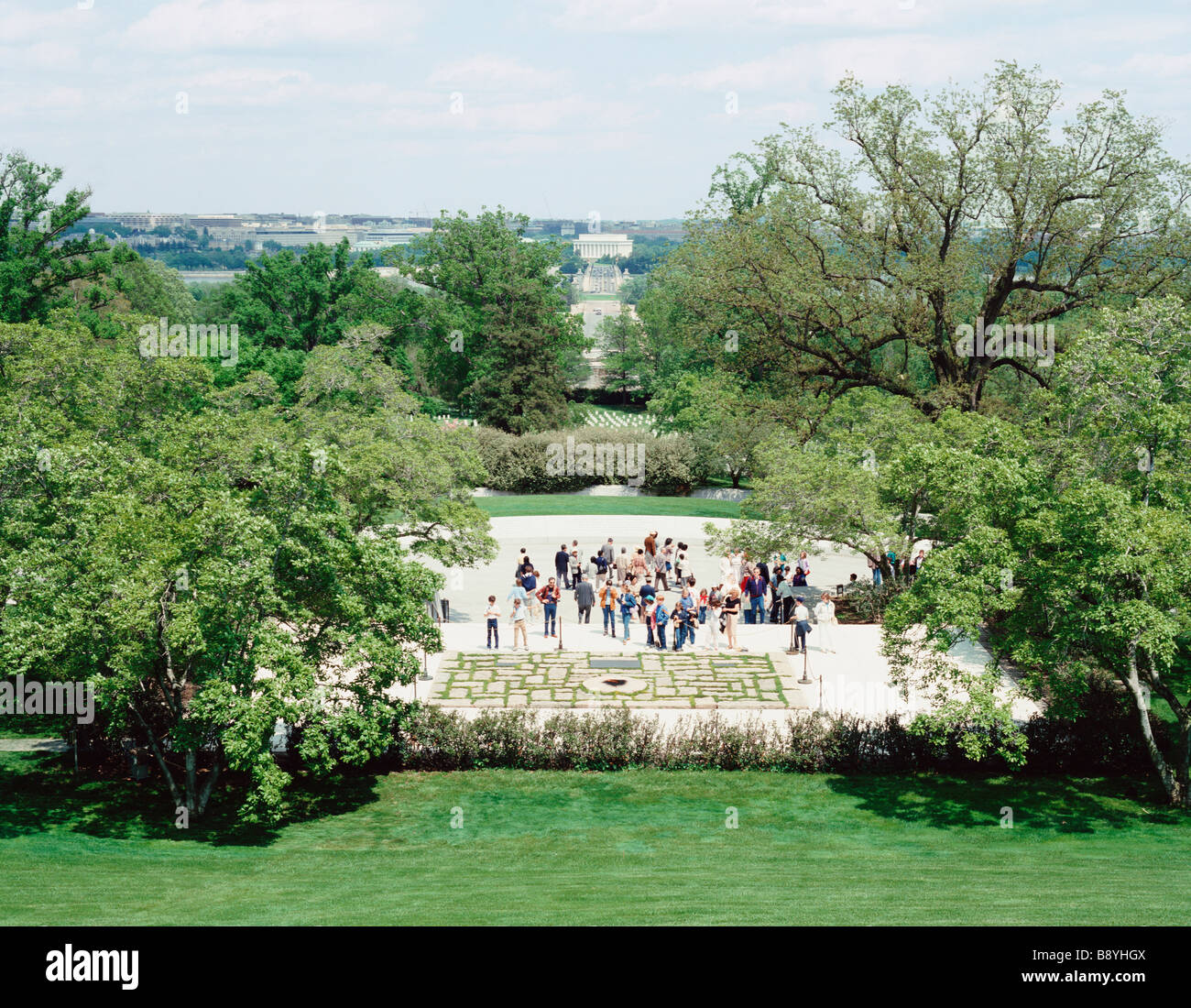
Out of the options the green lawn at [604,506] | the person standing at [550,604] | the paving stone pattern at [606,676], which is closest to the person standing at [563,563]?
the person standing at [550,604]

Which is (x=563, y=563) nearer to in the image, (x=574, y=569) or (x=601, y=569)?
(x=574, y=569)

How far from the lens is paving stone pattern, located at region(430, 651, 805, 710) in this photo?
71.9 feet

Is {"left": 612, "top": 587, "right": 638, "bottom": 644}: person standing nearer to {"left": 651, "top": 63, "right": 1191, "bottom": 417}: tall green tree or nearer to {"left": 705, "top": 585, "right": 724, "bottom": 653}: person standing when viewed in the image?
{"left": 705, "top": 585, "right": 724, "bottom": 653}: person standing

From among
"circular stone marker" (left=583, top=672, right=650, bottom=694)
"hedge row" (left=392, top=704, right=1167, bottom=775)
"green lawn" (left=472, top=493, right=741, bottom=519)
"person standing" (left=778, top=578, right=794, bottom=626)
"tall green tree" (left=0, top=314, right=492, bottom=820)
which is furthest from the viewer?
"green lawn" (left=472, top=493, right=741, bottom=519)

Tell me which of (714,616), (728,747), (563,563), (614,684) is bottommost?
(728,747)

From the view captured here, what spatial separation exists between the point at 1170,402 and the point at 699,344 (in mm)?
21401

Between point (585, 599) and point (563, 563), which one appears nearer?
point (585, 599)

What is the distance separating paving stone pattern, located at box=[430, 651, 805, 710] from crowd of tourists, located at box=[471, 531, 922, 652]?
81 centimetres

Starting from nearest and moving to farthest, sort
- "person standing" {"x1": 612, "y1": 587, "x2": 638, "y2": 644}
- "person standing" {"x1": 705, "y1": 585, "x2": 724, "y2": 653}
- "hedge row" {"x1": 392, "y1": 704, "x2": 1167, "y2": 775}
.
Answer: "hedge row" {"x1": 392, "y1": 704, "x2": 1167, "y2": 775}
"person standing" {"x1": 705, "y1": 585, "x2": 724, "y2": 653}
"person standing" {"x1": 612, "y1": 587, "x2": 638, "y2": 644}

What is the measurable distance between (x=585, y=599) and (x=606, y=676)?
376cm

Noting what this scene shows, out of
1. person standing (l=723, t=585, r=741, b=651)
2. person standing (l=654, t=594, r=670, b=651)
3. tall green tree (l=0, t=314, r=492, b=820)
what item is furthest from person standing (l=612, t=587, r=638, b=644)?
tall green tree (l=0, t=314, r=492, b=820)

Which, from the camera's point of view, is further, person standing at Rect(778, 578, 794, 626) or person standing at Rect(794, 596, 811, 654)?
person standing at Rect(778, 578, 794, 626)

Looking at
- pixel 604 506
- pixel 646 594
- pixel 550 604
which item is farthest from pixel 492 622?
pixel 604 506

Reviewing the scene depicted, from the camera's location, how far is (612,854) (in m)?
15.8
